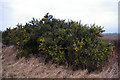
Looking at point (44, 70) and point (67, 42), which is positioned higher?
point (67, 42)

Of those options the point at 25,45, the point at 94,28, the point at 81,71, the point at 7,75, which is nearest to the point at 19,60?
the point at 25,45

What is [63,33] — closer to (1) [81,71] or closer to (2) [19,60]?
(1) [81,71]

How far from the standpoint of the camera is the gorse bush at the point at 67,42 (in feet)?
27.5

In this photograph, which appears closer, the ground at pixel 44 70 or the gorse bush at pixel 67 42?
the ground at pixel 44 70

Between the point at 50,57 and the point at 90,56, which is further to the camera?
the point at 50,57

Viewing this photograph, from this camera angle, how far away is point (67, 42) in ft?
30.2

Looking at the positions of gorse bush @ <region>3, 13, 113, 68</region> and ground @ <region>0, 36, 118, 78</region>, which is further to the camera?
gorse bush @ <region>3, 13, 113, 68</region>

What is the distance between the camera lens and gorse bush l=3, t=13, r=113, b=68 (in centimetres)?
838

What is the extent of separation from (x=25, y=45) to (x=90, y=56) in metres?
5.38

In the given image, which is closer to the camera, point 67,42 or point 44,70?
point 67,42

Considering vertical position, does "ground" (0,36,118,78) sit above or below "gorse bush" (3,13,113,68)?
below

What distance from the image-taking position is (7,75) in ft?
30.7

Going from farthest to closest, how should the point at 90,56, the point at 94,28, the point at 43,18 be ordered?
the point at 43,18 < the point at 94,28 < the point at 90,56

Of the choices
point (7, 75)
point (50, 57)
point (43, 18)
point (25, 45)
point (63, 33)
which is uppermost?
point (43, 18)
